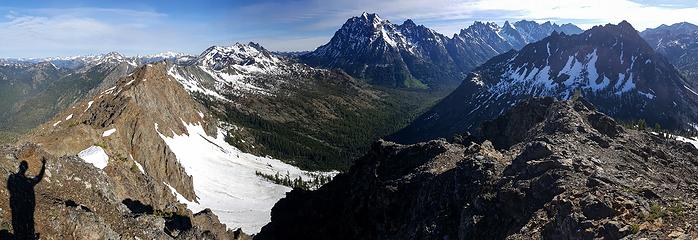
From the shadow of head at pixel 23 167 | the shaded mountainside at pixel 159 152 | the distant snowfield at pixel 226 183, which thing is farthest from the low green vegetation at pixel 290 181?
the shadow of head at pixel 23 167

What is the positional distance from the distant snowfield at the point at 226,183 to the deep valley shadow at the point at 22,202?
57064 mm

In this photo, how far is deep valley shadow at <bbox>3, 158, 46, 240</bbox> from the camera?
31.9 m

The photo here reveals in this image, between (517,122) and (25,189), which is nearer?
(25,189)

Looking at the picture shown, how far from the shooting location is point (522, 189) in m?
36.5

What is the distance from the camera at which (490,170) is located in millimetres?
42812

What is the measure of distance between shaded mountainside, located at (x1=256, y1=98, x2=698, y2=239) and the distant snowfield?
3217 cm

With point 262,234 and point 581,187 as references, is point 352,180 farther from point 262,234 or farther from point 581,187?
point 581,187

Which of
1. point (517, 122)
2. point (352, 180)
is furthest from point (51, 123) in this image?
point (517, 122)

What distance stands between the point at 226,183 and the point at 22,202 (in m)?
98.8

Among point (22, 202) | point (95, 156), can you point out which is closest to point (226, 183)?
point (95, 156)

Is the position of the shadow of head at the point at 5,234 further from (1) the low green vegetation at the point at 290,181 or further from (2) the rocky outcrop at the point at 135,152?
(1) the low green vegetation at the point at 290,181

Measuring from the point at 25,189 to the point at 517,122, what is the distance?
61065 mm

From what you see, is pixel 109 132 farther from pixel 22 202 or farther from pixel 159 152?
pixel 22 202

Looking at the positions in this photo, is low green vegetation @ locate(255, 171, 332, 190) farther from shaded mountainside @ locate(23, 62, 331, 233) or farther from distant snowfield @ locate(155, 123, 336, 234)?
distant snowfield @ locate(155, 123, 336, 234)
